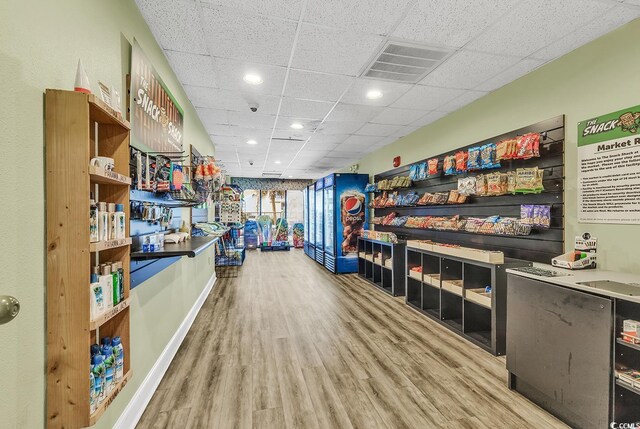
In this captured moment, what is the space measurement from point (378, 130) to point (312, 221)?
5.00 metres

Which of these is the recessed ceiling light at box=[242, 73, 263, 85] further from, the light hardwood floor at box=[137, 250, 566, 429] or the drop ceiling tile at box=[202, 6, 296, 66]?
the light hardwood floor at box=[137, 250, 566, 429]

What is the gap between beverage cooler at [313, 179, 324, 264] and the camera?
329 inches

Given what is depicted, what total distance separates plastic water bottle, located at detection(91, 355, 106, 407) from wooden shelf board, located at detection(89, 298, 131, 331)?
170 millimetres

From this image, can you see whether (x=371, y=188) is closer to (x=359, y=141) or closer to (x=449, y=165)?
(x=359, y=141)

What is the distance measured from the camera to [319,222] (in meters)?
8.91

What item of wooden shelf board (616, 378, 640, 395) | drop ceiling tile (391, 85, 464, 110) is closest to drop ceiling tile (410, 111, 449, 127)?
drop ceiling tile (391, 85, 464, 110)

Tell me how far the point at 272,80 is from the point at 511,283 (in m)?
3.21

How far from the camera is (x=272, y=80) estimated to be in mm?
3400

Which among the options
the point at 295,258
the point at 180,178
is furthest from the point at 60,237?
the point at 295,258

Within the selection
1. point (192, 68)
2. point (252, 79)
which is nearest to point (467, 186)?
point (252, 79)

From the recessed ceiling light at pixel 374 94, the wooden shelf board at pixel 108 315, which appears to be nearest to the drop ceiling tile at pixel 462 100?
the recessed ceiling light at pixel 374 94

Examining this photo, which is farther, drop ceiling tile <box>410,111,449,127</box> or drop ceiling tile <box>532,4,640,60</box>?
drop ceiling tile <box>410,111,449,127</box>

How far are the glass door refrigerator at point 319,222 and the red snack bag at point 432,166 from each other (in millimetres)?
3925

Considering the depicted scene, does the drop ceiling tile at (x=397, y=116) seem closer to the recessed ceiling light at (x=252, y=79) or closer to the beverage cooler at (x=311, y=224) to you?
the recessed ceiling light at (x=252, y=79)
